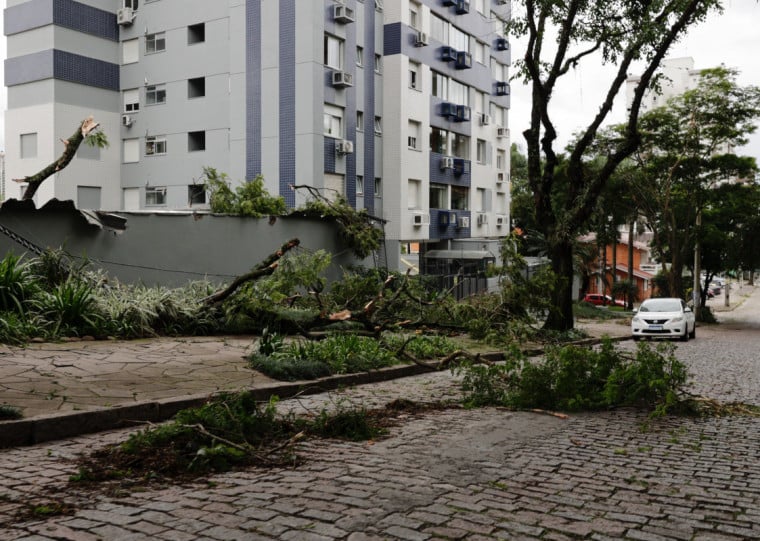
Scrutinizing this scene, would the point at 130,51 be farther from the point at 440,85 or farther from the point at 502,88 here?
the point at 502,88

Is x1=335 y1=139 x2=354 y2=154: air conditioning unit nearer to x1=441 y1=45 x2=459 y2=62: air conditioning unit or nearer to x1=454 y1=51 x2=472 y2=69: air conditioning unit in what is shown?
x1=441 y1=45 x2=459 y2=62: air conditioning unit

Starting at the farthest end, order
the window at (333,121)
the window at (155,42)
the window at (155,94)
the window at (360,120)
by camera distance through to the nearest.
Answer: the window at (155,94), the window at (155,42), the window at (360,120), the window at (333,121)

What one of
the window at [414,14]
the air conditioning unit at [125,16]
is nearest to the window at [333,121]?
the window at [414,14]

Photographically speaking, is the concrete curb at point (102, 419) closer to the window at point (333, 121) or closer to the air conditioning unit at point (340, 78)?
the window at point (333, 121)

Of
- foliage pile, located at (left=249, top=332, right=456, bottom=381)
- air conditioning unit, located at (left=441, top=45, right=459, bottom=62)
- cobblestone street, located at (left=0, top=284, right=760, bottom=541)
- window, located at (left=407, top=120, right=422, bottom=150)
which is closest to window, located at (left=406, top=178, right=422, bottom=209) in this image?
window, located at (left=407, top=120, right=422, bottom=150)

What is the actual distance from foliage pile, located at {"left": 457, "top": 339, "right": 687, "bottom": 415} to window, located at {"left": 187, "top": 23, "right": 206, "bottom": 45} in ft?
96.9

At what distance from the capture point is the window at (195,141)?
35250 mm

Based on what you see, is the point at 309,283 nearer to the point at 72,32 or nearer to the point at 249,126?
the point at 249,126

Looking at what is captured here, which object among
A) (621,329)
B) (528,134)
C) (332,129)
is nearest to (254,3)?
(332,129)

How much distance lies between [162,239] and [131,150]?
A: 20135 mm

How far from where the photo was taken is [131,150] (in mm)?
37438

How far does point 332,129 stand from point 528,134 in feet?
39.6

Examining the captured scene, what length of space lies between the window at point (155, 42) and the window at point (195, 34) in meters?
1.46

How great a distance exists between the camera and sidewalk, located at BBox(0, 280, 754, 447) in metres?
7.39
